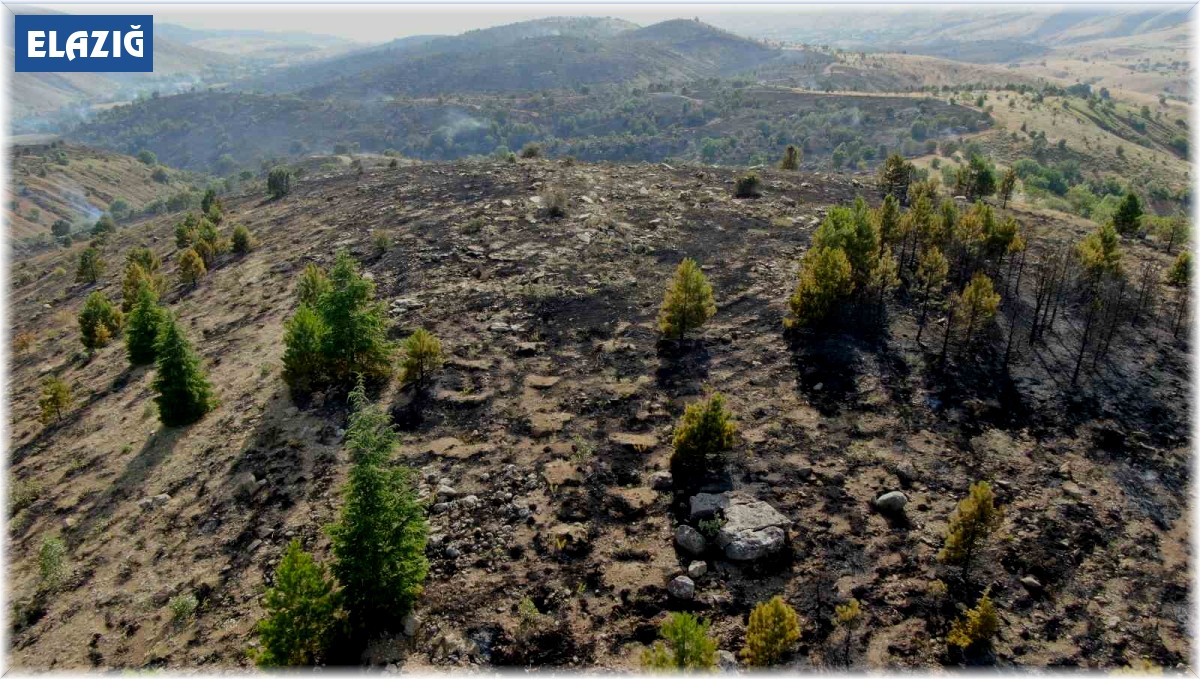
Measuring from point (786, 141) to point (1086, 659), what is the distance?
469ft

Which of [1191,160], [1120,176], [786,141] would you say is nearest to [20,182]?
[786,141]

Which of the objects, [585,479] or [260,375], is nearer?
[585,479]

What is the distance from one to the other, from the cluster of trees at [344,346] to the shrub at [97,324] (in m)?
15.7

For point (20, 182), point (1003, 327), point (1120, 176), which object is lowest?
point (20, 182)

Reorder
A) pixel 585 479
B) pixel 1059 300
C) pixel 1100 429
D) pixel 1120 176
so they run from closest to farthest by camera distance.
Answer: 1. pixel 585 479
2. pixel 1100 429
3. pixel 1059 300
4. pixel 1120 176

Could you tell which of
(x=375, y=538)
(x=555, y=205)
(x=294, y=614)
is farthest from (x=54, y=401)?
(x=555, y=205)

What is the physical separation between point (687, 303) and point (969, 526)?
11089 mm

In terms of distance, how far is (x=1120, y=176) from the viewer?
305 ft

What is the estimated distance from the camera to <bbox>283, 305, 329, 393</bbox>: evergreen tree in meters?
20.1

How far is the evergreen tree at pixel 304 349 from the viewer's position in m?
20.1

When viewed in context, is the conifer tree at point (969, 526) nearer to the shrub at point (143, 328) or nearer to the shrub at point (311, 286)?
the shrub at point (311, 286)

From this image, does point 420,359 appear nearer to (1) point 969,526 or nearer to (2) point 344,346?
(2) point 344,346

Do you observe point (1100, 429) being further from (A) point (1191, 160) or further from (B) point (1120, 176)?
(A) point (1191, 160)

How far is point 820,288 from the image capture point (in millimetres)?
21547
